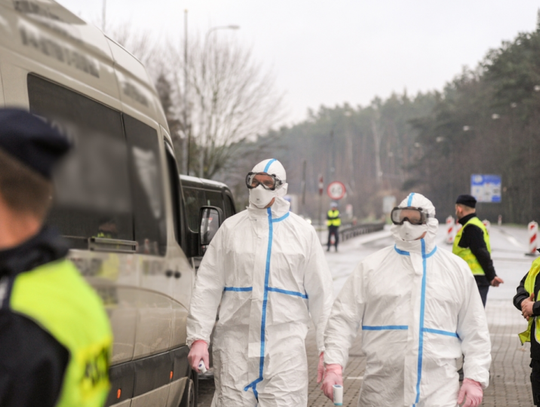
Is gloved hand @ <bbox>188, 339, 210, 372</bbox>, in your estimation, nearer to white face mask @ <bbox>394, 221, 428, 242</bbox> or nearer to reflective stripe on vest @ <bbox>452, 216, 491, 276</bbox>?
white face mask @ <bbox>394, 221, 428, 242</bbox>

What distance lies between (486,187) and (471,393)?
6097 cm

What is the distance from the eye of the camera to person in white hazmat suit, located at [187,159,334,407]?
456cm

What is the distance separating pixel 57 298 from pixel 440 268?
295cm

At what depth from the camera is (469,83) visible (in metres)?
91.6

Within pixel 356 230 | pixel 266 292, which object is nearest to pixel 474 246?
pixel 266 292

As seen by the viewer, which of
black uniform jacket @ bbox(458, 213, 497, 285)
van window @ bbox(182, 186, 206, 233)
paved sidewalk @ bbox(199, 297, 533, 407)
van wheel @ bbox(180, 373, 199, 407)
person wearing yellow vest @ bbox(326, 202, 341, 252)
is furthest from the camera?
person wearing yellow vest @ bbox(326, 202, 341, 252)

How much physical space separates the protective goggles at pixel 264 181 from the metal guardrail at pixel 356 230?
35.3m

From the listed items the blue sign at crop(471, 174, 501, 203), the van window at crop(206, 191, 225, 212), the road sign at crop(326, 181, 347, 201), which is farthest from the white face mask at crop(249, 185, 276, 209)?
the blue sign at crop(471, 174, 501, 203)

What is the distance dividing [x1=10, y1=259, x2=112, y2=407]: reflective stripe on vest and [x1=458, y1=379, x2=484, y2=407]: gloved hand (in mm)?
2771

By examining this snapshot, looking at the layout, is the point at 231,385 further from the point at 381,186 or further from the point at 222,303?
the point at 381,186

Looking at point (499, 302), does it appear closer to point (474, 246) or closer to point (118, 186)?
point (474, 246)

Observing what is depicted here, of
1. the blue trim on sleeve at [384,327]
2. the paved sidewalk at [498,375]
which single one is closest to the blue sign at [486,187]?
the paved sidewalk at [498,375]

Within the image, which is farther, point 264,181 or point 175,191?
point 175,191

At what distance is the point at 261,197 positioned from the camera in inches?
190
